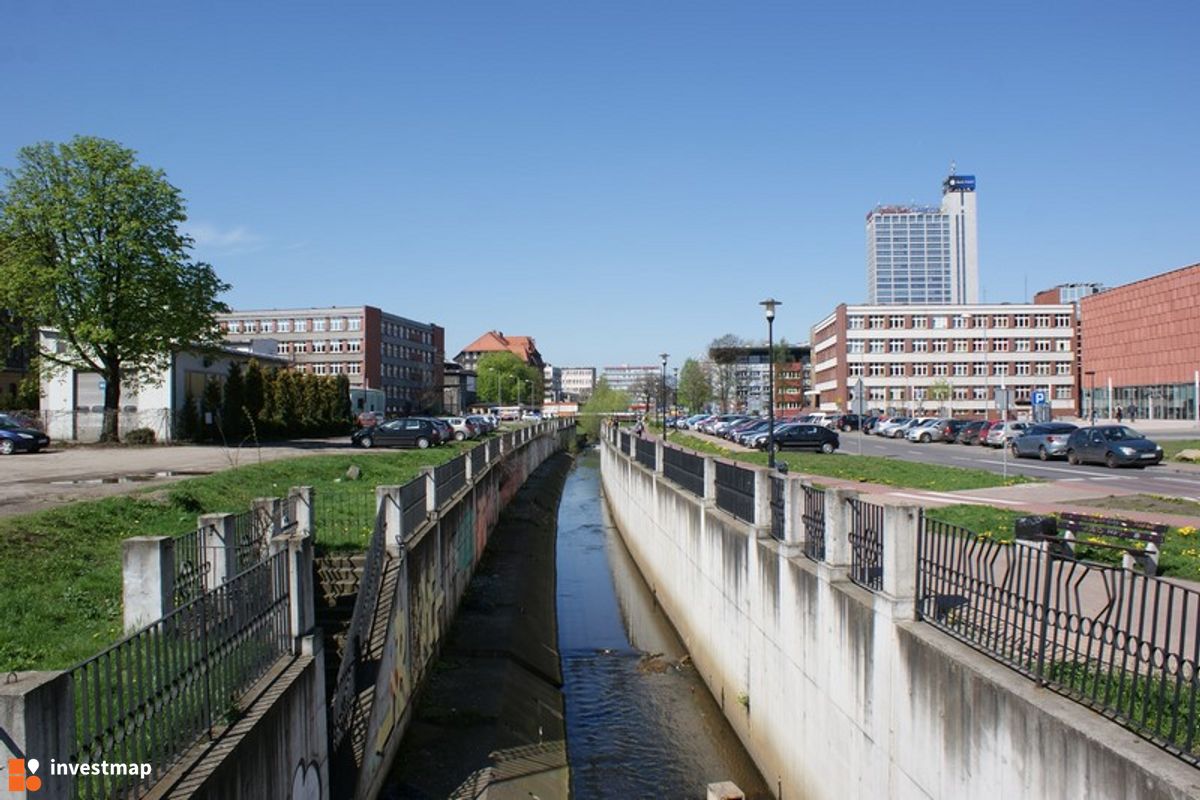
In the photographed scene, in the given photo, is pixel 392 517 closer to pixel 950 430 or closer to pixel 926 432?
pixel 950 430

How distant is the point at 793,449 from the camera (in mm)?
44812

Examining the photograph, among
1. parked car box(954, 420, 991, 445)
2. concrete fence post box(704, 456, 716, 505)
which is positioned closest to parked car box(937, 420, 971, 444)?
parked car box(954, 420, 991, 445)

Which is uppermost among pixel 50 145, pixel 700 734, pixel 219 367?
pixel 50 145

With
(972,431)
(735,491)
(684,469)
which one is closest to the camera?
(735,491)

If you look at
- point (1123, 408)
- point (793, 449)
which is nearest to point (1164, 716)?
point (793, 449)

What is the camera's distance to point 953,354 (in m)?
102

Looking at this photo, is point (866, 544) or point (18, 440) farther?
point (18, 440)

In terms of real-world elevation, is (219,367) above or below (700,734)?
above

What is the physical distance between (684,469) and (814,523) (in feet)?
33.4

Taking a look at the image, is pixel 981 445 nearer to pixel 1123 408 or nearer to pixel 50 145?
pixel 1123 408

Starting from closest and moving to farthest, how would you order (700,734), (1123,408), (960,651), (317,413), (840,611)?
(960,651) → (840,611) → (700,734) → (317,413) → (1123,408)

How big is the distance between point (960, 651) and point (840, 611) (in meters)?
2.30

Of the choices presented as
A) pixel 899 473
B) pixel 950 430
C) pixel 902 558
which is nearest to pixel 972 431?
pixel 950 430

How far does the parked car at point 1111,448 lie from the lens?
31.8 meters
